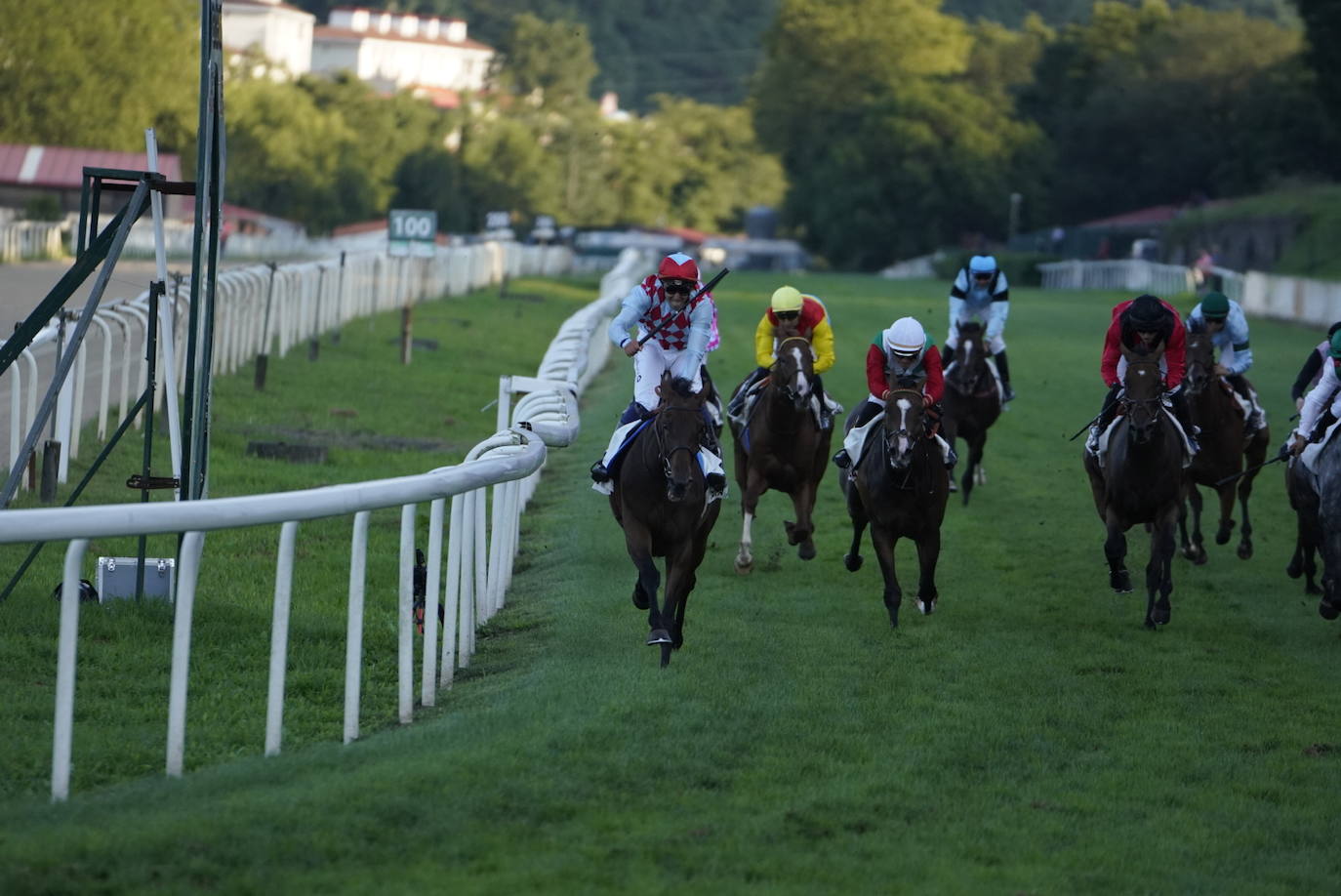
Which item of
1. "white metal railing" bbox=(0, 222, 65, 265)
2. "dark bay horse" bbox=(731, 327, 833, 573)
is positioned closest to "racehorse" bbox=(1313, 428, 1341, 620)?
"dark bay horse" bbox=(731, 327, 833, 573)

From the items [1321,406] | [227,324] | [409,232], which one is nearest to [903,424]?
[1321,406]

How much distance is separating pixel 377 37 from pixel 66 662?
15278 centimetres

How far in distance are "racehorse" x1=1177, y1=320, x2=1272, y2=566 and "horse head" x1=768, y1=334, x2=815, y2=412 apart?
2500 mm

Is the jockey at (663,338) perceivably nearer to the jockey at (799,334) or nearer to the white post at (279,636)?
the jockey at (799,334)

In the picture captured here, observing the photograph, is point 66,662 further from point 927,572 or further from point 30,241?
point 30,241

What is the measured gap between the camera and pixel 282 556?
568cm

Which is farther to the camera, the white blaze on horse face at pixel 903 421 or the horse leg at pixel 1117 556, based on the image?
the horse leg at pixel 1117 556

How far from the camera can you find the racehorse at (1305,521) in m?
10.1

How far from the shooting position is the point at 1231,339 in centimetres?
1236

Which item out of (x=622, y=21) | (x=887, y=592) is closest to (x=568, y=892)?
(x=887, y=592)

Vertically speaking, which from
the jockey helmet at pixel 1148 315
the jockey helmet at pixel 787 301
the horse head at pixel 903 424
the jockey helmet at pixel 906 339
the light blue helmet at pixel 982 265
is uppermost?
the light blue helmet at pixel 982 265

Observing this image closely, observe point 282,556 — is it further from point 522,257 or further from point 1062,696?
point 522,257

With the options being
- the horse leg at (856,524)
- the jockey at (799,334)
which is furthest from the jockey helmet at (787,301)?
the horse leg at (856,524)

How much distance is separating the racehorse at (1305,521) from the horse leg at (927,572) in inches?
74.5
